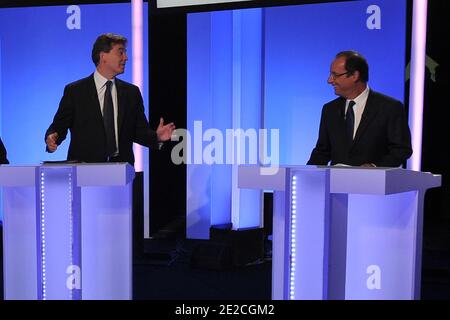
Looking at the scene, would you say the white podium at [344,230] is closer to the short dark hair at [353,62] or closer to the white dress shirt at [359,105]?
the white dress shirt at [359,105]

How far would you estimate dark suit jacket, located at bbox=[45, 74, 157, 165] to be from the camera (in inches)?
110

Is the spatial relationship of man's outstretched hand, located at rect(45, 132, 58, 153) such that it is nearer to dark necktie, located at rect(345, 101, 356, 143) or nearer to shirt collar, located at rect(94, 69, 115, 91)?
shirt collar, located at rect(94, 69, 115, 91)

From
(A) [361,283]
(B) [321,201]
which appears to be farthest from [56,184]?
(A) [361,283]

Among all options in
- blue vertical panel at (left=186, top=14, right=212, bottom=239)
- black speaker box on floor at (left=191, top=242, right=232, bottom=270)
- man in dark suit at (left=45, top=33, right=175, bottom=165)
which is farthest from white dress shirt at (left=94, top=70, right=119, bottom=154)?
blue vertical panel at (left=186, top=14, right=212, bottom=239)

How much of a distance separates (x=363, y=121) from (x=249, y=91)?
1902 millimetres

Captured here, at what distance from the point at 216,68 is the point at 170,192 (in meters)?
1.42

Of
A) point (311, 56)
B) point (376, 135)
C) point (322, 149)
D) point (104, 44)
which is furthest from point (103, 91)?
point (311, 56)

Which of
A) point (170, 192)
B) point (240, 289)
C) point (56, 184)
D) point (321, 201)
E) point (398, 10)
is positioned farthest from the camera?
point (170, 192)

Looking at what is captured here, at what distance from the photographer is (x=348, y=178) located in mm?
1649

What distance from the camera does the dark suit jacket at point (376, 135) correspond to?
8.53 ft

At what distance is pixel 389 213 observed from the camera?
201cm
